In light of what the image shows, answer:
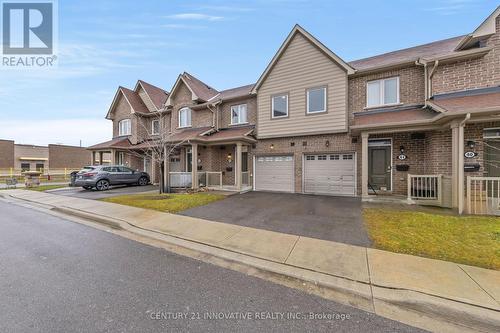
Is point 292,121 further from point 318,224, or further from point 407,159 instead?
point 318,224

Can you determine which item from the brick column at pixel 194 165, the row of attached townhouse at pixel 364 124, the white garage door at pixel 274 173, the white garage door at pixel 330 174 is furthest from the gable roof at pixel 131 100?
the white garage door at pixel 330 174

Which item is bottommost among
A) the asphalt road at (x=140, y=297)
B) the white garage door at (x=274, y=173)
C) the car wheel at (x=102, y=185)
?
the asphalt road at (x=140, y=297)

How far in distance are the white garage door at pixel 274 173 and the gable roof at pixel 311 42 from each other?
464cm

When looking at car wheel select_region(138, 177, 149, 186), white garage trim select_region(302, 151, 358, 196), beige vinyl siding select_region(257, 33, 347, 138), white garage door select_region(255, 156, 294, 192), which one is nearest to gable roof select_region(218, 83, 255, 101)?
beige vinyl siding select_region(257, 33, 347, 138)

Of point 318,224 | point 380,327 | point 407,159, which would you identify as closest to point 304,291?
point 380,327

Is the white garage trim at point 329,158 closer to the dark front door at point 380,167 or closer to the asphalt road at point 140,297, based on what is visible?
the dark front door at point 380,167

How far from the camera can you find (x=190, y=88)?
622 inches

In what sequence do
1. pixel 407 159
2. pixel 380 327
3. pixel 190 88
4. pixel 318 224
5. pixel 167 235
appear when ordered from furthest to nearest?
pixel 190 88
pixel 407 159
pixel 318 224
pixel 167 235
pixel 380 327

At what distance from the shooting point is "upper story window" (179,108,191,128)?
16.7 metres

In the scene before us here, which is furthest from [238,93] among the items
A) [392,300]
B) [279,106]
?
[392,300]

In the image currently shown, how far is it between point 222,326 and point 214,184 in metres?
12.3

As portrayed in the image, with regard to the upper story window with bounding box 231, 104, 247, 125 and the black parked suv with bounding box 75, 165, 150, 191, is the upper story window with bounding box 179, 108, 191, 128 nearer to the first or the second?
the upper story window with bounding box 231, 104, 247, 125

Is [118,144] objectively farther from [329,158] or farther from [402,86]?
[402,86]

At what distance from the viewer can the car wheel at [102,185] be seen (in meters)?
14.7
